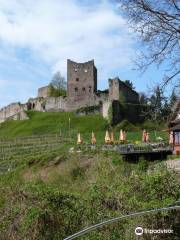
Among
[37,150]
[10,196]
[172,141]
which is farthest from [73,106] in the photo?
[10,196]

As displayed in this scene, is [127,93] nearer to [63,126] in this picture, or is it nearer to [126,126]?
[126,126]

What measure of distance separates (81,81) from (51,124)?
948cm

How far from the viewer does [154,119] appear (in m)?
13.2

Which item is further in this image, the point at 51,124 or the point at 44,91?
the point at 44,91

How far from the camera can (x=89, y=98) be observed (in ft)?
276

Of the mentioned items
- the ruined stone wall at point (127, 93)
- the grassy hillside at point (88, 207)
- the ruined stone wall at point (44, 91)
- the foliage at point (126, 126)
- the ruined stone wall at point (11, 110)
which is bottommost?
the grassy hillside at point (88, 207)

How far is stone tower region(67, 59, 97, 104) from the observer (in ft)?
277

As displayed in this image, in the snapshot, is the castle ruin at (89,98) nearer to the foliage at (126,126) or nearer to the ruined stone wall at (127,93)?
the ruined stone wall at (127,93)

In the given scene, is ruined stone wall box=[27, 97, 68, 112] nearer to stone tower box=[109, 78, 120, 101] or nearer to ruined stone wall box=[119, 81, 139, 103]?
stone tower box=[109, 78, 120, 101]

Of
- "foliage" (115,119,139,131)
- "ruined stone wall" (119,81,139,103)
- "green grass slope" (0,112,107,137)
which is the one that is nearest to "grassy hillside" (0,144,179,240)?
"green grass slope" (0,112,107,137)

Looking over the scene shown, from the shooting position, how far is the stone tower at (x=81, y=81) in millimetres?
84312

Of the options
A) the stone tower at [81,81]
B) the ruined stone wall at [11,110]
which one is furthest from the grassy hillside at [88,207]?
the ruined stone wall at [11,110]

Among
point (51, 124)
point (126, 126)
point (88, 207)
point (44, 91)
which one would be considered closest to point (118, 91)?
point (126, 126)

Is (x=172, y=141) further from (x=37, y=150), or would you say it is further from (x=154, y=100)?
(x=154, y=100)
